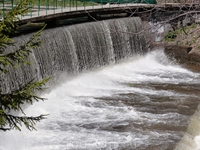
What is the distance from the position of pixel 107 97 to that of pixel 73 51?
322cm

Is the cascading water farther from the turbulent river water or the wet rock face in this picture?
the wet rock face

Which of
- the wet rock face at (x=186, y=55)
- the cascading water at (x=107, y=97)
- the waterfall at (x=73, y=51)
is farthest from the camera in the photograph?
the wet rock face at (x=186, y=55)

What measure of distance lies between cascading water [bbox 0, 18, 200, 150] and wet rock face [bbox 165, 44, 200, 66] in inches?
17.4

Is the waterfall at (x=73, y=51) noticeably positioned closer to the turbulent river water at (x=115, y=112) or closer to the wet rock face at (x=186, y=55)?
the turbulent river water at (x=115, y=112)

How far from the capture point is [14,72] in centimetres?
1227

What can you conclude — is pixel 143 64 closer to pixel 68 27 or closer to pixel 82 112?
pixel 68 27

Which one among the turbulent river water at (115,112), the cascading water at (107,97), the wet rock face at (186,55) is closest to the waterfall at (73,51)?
the cascading water at (107,97)

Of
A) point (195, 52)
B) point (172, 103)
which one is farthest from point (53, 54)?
point (195, 52)

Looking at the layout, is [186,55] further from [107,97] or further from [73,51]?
[107,97]

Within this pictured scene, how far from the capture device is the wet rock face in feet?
69.2

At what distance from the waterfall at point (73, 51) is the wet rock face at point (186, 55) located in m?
1.70

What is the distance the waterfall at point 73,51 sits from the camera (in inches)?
514

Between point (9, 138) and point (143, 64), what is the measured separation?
37.8 ft

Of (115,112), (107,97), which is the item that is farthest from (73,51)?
(115,112)
